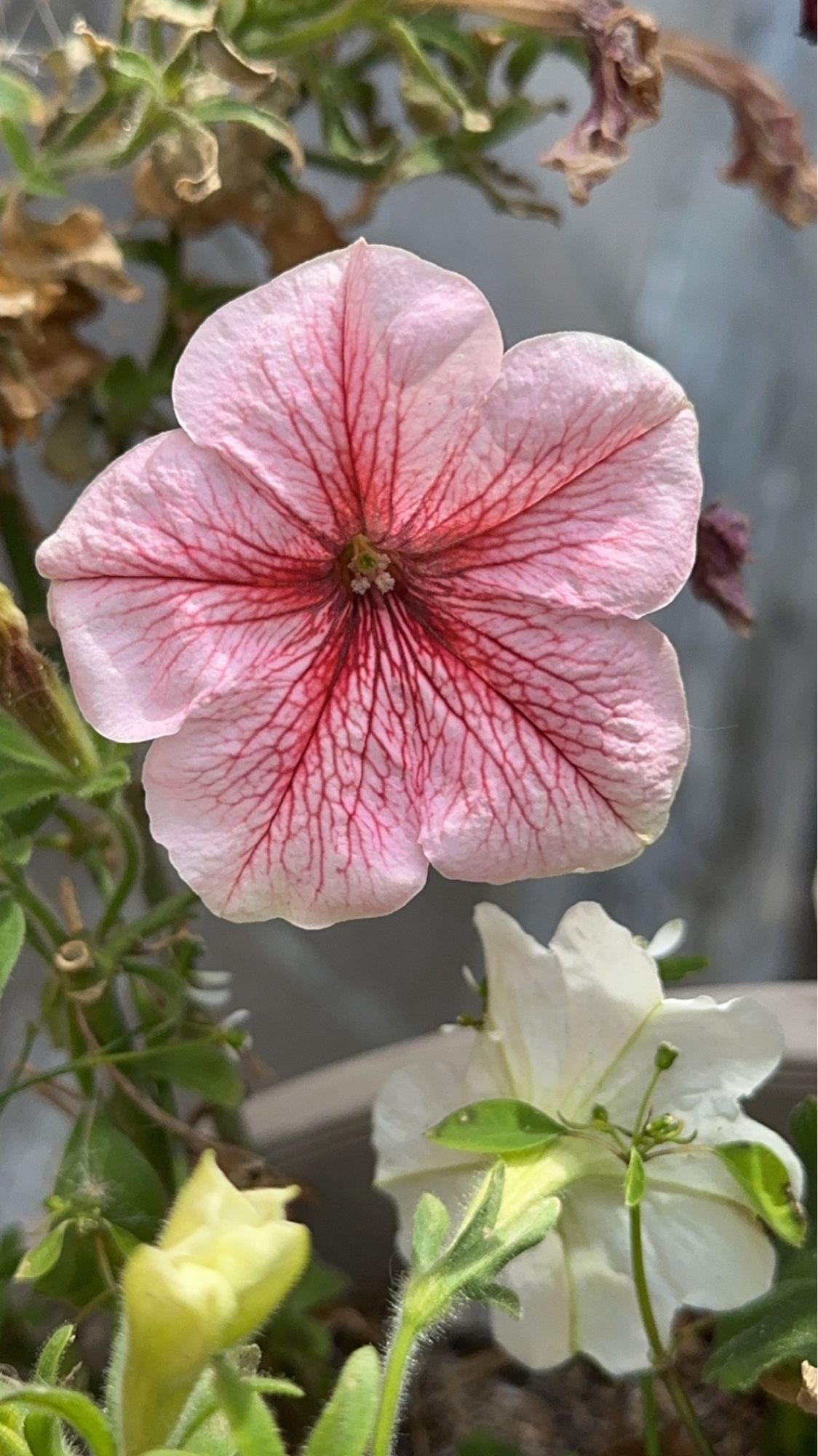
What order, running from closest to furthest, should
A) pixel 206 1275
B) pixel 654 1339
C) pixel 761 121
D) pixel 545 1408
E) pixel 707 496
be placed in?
pixel 206 1275, pixel 654 1339, pixel 761 121, pixel 545 1408, pixel 707 496

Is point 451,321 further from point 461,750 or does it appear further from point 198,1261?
point 198,1261

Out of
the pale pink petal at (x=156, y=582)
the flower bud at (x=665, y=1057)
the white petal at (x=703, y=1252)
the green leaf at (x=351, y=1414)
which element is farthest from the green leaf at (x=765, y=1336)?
the pale pink petal at (x=156, y=582)

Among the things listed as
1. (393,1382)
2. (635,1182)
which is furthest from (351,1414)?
(635,1182)

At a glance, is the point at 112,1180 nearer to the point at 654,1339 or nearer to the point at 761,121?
the point at 654,1339

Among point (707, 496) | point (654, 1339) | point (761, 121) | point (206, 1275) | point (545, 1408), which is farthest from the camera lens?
point (707, 496)

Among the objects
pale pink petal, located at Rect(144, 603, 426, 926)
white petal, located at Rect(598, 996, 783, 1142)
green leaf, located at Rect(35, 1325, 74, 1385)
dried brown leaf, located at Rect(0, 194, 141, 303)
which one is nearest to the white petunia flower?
white petal, located at Rect(598, 996, 783, 1142)

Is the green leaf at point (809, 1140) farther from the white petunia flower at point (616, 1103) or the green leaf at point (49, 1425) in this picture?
the green leaf at point (49, 1425)

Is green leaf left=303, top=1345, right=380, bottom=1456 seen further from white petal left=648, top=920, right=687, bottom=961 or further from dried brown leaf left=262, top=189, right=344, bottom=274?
dried brown leaf left=262, top=189, right=344, bottom=274
